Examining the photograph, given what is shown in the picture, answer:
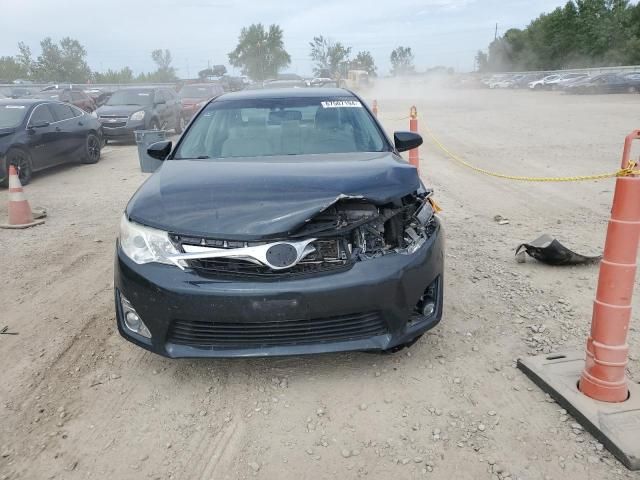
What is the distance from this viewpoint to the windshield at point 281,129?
415cm

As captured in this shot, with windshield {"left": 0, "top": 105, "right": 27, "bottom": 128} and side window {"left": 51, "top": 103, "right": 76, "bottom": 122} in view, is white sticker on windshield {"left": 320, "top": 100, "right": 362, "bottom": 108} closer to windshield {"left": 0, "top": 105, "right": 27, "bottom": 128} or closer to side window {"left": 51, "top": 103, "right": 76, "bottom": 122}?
Answer: windshield {"left": 0, "top": 105, "right": 27, "bottom": 128}

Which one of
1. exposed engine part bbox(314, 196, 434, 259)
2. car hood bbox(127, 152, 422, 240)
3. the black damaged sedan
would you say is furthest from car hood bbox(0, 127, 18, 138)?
exposed engine part bbox(314, 196, 434, 259)

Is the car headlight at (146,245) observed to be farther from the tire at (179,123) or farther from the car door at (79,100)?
the car door at (79,100)

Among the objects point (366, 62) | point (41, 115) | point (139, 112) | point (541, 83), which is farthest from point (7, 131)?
point (366, 62)

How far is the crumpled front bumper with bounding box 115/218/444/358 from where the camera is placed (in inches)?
108

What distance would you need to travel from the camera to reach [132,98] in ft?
52.5

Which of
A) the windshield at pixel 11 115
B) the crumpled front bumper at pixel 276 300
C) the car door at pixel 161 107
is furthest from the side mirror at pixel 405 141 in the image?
the car door at pixel 161 107

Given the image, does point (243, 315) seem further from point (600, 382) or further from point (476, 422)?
point (600, 382)

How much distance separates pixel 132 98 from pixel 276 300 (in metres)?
15.0

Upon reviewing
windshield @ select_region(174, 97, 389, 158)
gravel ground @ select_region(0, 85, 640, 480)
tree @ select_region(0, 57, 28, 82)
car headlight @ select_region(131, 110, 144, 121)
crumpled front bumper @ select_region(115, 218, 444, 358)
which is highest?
tree @ select_region(0, 57, 28, 82)

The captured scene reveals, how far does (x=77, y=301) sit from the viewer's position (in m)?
4.37

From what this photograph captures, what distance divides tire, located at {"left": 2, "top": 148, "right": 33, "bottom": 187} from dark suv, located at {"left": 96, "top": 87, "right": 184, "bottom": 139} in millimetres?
5011

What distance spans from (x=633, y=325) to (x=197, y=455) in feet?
9.69

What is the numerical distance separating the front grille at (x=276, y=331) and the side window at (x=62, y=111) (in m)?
9.75
